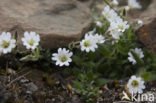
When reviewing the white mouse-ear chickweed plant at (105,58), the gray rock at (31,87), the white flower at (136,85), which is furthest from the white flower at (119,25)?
the gray rock at (31,87)

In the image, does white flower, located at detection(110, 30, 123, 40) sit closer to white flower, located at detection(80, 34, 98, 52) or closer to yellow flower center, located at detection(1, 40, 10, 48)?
white flower, located at detection(80, 34, 98, 52)

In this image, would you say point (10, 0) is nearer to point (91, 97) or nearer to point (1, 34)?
point (1, 34)

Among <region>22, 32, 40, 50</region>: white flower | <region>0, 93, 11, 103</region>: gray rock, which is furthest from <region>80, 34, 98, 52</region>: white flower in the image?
<region>0, 93, 11, 103</region>: gray rock

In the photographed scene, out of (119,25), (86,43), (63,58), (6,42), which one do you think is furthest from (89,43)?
(6,42)

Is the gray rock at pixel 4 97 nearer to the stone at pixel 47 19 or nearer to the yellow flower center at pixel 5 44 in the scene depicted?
the yellow flower center at pixel 5 44

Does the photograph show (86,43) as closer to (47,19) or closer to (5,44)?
(47,19)

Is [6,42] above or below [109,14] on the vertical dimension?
below
